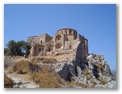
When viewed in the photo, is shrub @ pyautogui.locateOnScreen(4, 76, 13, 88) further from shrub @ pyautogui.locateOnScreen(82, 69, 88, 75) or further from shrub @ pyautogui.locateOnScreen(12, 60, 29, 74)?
shrub @ pyautogui.locateOnScreen(82, 69, 88, 75)

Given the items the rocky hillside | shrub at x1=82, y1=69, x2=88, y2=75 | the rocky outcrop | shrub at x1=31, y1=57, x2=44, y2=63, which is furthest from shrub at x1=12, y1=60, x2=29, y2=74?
shrub at x1=82, y1=69, x2=88, y2=75

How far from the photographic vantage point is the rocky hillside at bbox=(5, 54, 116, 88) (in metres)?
6.18

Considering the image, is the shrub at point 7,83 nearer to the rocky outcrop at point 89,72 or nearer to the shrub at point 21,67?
Result: the shrub at point 21,67

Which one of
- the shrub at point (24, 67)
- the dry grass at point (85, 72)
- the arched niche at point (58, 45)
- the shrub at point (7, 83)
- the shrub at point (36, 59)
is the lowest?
the shrub at point (7, 83)

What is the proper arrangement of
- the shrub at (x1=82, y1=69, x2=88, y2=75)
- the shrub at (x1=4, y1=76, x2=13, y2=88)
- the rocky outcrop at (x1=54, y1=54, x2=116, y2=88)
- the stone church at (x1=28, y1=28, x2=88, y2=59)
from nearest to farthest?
the shrub at (x1=4, y1=76, x2=13, y2=88) < the rocky outcrop at (x1=54, y1=54, x2=116, y2=88) < the stone church at (x1=28, y1=28, x2=88, y2=59) < the shrub at (x1=82, y1=69, x2=88, y2=75)

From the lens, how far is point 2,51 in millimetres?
6191

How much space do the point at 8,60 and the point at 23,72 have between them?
41 centimetres

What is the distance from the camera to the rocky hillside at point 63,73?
243 inches

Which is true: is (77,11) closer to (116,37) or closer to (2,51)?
(116,37)

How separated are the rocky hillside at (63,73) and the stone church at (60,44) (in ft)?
0.60

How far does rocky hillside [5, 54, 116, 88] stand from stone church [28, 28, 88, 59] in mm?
184

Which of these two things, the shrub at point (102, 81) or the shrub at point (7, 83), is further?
the shrub at point (102, 81)

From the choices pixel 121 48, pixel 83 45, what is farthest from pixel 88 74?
pixel 121 48

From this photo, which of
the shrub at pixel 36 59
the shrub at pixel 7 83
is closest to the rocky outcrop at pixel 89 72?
the shrub at pixel 36 59
